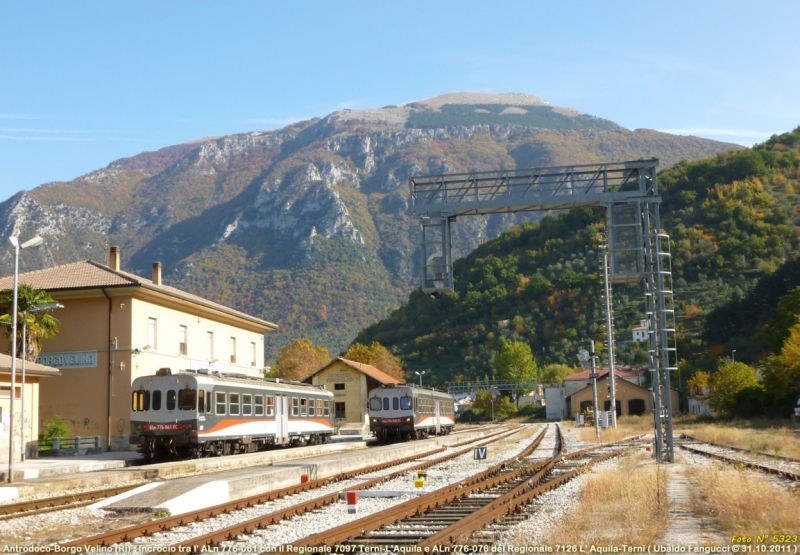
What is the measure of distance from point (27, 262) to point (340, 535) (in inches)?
5737

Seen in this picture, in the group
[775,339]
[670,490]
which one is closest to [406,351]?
[775,339]

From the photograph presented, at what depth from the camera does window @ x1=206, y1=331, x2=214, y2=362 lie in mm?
40312

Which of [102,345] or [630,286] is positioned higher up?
[630,286]

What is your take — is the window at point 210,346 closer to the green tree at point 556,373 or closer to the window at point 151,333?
the window at point 151,333

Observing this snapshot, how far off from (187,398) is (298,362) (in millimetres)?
67805

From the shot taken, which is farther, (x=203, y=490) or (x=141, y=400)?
(x=141, y=400)

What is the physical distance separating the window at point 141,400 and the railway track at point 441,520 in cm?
1261

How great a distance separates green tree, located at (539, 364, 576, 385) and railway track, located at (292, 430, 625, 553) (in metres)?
86.5

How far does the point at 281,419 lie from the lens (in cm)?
3322

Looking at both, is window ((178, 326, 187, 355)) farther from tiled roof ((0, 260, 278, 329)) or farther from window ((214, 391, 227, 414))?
window ((214, 391, 227, 414))

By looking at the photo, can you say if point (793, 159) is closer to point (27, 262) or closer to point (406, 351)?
point (406, 351)

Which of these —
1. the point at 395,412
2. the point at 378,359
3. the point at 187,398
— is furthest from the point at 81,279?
the point at 378,359

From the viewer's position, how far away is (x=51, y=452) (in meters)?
31.5

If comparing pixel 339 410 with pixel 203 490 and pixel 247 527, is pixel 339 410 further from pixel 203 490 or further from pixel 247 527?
pixel 247 527
